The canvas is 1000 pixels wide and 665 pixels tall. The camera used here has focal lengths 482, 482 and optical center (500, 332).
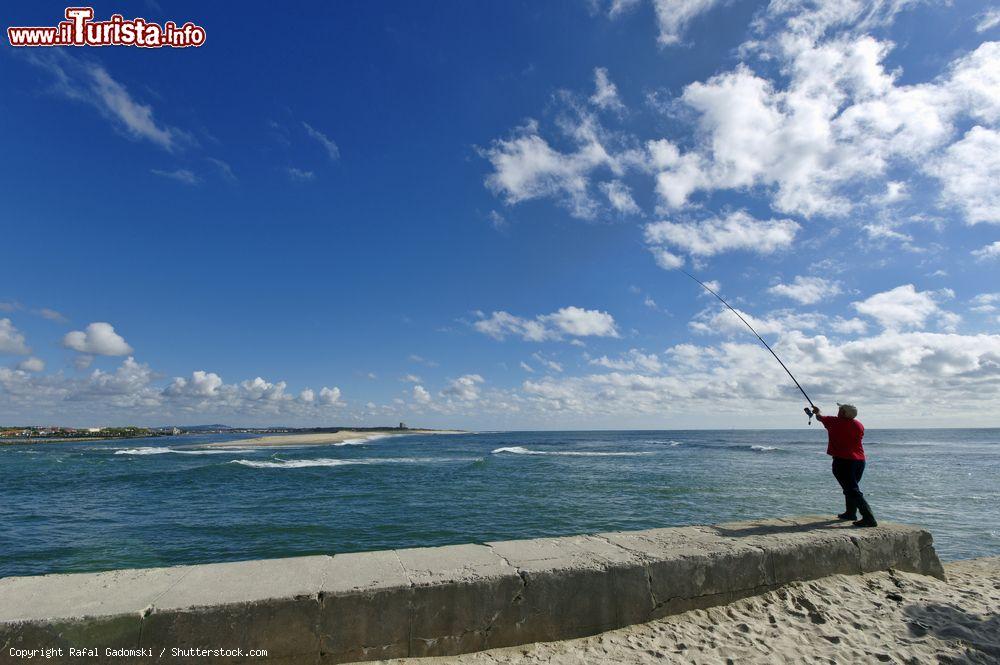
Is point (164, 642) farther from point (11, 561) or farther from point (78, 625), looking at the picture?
point (11, 561)

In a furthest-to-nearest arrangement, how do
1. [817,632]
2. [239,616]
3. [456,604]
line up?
[817,632] → [456,604] → [239,616]

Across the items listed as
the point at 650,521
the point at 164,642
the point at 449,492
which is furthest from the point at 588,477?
the point at 164,642

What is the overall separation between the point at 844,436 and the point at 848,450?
15cm

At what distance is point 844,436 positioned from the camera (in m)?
5.39

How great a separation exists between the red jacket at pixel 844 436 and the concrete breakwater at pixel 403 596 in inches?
45.4

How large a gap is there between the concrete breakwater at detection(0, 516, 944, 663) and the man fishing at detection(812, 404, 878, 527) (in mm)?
928

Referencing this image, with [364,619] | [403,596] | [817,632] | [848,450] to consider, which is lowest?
[817,632]

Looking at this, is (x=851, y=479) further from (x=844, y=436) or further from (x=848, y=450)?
(x=844, y=436)

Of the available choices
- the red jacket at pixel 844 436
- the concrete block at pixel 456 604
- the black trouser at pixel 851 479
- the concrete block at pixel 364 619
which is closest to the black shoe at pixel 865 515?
the black trouser at pixel 851 479

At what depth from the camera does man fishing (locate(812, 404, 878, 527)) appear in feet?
17.3

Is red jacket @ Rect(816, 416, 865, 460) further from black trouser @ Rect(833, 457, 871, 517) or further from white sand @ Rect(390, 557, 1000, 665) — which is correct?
white sand @ Rect(390, 557, 1000, 665)

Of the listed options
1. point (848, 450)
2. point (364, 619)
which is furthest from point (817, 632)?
point (364, 619)

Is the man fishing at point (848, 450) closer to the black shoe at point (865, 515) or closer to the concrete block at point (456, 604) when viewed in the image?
the black shoe at point (865, 515)

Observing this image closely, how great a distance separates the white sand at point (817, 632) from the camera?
332 cm
